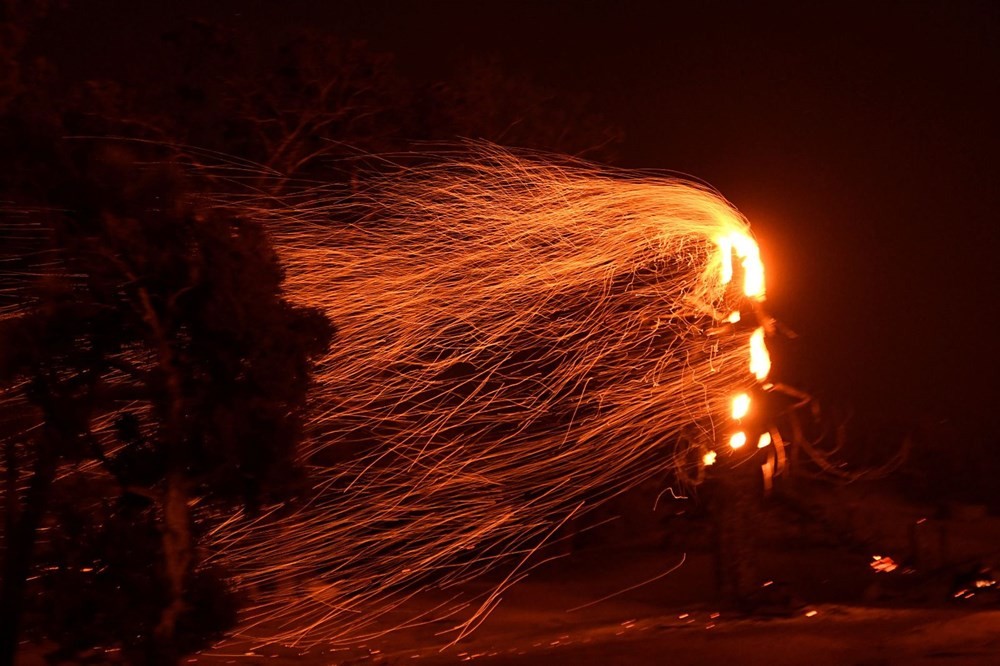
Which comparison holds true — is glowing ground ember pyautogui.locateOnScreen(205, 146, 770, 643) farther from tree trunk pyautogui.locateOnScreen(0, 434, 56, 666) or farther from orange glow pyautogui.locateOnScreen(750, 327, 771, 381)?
tree trunk pyautogui.locateOnScreen(0, 434, 56, 666)

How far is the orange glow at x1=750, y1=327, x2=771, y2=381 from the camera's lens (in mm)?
9625

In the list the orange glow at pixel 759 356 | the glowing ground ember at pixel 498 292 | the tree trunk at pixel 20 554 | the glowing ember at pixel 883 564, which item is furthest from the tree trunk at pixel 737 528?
the tree trunk at pixel 20 554

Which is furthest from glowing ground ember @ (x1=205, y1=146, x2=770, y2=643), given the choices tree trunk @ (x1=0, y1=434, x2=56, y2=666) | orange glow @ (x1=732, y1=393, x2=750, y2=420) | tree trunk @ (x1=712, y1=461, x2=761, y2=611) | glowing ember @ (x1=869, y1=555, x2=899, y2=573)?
glowing ember @ (x1=869, y1=555, x2=899, y2=573)

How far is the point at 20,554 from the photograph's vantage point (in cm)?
670

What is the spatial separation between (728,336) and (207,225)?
5.44 meters

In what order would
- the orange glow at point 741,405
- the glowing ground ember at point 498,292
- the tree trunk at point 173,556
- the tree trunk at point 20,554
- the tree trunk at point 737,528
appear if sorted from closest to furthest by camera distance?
the tree trunk at point 173,556 → the tree trunk at point 20,554 → the glowing ground ember at point 498,292 → the orange glow at point 741,405 → the tree trunk at point 737,528

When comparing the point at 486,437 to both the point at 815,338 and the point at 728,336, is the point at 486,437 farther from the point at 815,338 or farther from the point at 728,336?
the point at 815,338

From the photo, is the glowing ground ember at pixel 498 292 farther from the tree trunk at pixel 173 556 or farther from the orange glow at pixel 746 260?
the tree trunk at pixel 173 556

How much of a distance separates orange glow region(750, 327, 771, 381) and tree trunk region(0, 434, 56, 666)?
592 centimetres

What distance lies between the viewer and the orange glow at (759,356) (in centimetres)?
962

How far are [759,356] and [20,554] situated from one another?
245 inches

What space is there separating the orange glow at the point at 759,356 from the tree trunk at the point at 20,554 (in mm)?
5925

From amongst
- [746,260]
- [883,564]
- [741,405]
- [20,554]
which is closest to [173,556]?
[20,554]

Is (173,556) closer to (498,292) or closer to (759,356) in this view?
(498,292)
